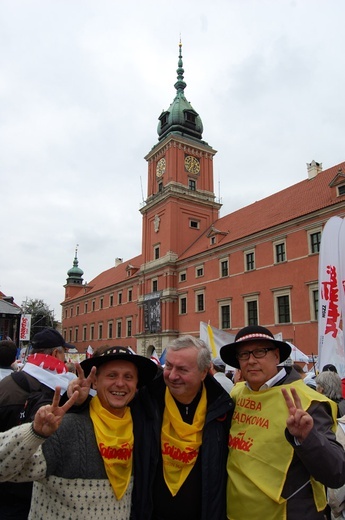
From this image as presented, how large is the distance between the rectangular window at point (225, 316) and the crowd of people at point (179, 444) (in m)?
23.6

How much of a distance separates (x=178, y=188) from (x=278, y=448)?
32.8 m

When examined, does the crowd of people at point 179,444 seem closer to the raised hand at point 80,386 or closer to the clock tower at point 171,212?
the raised hand at point 80,386

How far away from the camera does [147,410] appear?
2.47 metres

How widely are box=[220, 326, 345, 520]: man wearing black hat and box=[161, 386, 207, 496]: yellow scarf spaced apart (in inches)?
10.3

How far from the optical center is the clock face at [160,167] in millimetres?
36188

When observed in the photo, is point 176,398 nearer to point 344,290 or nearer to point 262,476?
point 262,476

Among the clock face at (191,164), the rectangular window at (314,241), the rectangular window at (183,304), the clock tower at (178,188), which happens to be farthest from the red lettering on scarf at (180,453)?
the clock face at (191,164)

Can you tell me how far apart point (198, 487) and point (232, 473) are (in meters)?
0.23

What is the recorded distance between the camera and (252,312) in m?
24.1

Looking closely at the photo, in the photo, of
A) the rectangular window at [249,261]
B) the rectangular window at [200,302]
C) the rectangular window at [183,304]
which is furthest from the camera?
the rectangular window at [183,304]

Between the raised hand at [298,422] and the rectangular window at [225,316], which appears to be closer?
Result: the raised hand at [298,422]

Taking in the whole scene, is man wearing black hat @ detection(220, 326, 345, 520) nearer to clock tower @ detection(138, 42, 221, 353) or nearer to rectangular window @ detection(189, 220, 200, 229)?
clock tower @ detection(138, 42, 221, 353)

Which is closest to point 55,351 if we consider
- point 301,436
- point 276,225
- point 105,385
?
point 105,385

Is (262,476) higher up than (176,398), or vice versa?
(176,398)
